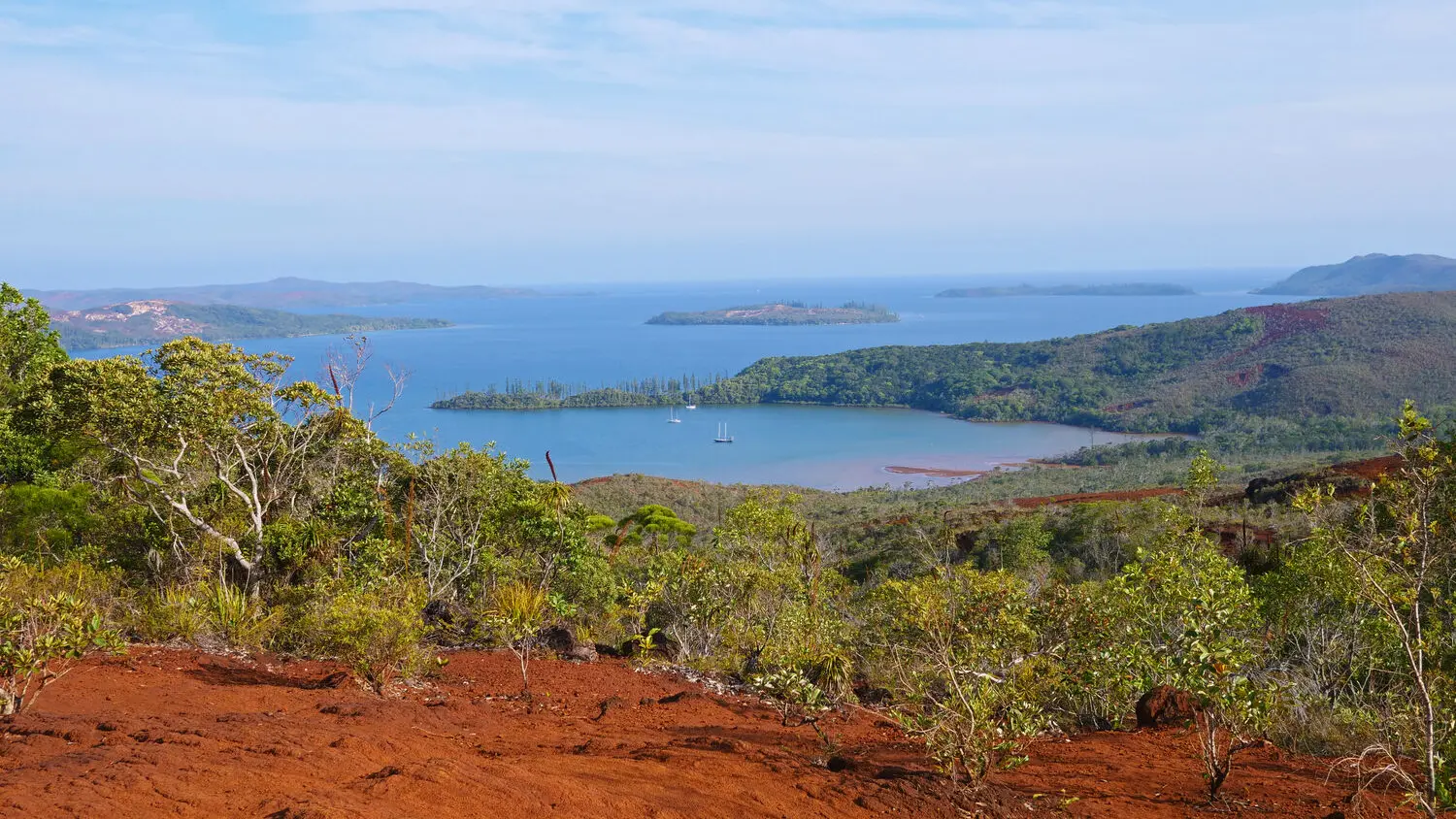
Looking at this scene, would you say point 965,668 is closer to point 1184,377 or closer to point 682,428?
point 682,428

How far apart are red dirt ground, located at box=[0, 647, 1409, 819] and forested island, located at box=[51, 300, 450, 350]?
433 ft

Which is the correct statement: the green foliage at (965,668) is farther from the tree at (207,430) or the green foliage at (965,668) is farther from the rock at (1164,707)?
the tree at (207,430)

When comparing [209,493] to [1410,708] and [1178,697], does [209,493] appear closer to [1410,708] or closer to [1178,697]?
[1178,697]

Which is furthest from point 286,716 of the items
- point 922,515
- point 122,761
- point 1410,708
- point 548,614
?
point 922,515

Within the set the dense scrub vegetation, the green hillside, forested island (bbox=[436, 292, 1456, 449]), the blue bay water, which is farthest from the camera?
the blue bay water

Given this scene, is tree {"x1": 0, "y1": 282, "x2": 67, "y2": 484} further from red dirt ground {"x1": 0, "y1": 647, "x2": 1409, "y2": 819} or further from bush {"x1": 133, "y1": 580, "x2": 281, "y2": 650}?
red dirt ground {"x1": 0, "y1": 647, "x2": 1409, "y2": 819}

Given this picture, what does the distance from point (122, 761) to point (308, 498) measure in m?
6.79

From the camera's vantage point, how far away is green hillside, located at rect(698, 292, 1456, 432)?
64750 mm

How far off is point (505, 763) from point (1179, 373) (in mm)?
86457

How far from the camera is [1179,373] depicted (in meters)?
81.2

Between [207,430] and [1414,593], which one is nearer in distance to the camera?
[1414,593]

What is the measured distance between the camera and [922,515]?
2856cm

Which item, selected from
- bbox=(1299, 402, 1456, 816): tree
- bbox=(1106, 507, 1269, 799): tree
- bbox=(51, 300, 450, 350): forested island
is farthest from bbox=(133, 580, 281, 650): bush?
bbox=(51, 300, 450, 350): forested island

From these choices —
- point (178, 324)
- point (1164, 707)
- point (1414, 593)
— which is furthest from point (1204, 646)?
point (178, 324)
